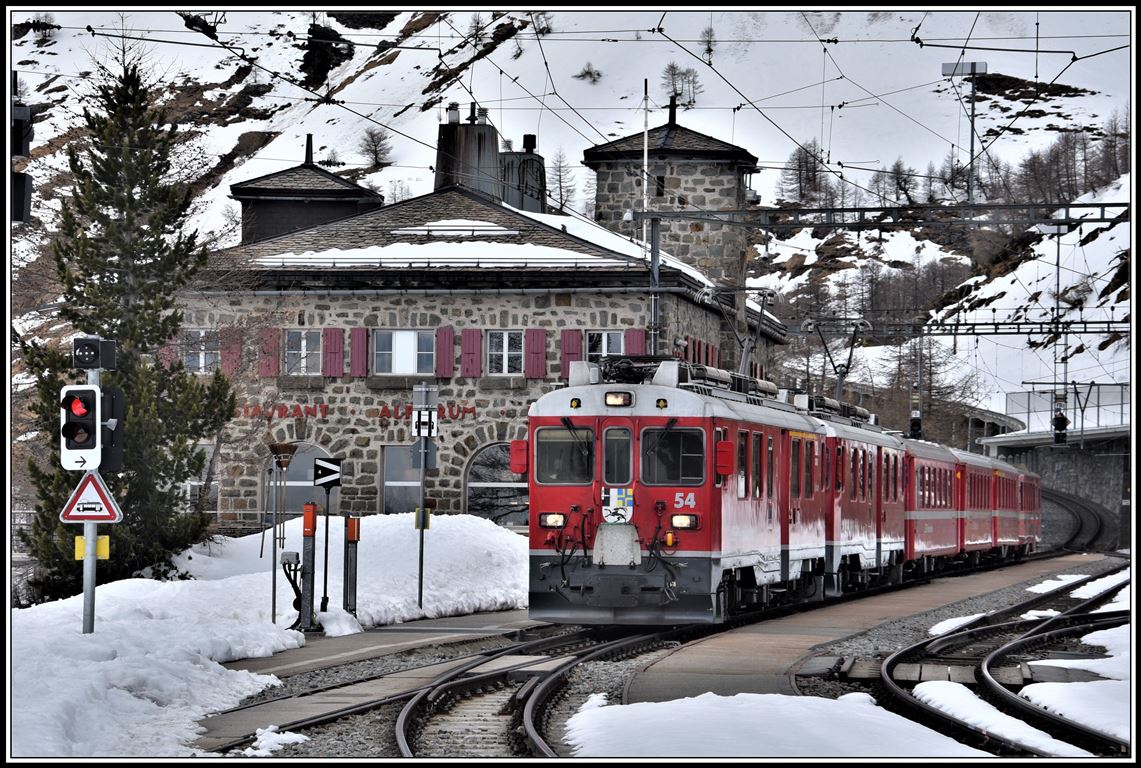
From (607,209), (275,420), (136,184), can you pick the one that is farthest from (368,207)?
(136,184)

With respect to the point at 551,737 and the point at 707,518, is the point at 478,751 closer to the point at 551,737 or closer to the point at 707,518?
the point at 551,737

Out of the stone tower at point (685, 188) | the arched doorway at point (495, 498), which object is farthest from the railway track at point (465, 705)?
the stone tower at point (685, 188)

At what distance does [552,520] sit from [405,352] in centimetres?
2038

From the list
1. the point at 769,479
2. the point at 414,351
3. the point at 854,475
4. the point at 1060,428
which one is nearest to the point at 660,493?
the point at 769,479

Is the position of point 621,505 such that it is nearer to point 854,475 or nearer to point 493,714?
point 493,714

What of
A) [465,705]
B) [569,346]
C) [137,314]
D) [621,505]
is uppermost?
[569,346]

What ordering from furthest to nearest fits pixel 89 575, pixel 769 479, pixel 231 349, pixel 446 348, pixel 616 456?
pixel 446 348 → pixel 231 349 → pixel 769 479 → pixel 616 456 → pixel 89 575

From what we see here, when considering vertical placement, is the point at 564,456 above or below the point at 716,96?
below

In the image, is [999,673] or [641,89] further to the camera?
[641,89]

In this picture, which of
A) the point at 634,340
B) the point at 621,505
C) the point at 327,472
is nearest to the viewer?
the point at 621,505

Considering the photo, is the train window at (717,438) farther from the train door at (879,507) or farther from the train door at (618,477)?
the train door at (879,507)

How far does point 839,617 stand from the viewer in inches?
882

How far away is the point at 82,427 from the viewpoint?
15.2 meters

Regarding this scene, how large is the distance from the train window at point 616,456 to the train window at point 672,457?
167 mm
